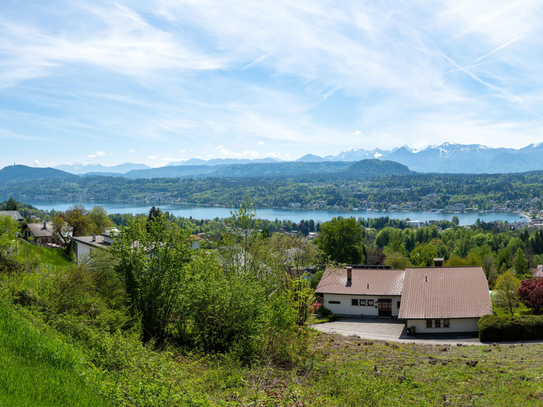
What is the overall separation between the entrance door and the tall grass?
2408 cm

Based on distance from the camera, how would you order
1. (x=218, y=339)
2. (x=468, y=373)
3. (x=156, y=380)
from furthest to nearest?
(x=468, y=373), (x=218, y=339), (x=156, y=380)

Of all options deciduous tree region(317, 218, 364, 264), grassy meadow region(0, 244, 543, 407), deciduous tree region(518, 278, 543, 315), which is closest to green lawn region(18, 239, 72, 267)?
grassy meadow region(0, 244, 543, 407)

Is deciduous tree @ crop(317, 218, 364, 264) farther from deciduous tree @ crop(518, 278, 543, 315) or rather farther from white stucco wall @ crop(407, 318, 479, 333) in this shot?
white stucco wall @ crop(407, 318, 479, 333)

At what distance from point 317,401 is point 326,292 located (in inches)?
821

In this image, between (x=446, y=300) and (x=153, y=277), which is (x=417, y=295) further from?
(x=153, y=277)

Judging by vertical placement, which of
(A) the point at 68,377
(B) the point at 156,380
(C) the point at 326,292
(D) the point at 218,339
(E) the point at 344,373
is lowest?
(C) the point at 326,292

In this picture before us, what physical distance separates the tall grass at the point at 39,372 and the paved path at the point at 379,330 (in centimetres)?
1615

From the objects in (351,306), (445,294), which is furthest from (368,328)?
(445,294)

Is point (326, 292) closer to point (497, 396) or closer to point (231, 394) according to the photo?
point (497, 396)

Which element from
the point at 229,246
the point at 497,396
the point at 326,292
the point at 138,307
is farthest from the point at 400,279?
the point at 138,307

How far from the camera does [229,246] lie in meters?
16.8

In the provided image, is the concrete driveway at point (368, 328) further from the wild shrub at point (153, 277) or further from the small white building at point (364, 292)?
the wild shrub at point (153, 277)

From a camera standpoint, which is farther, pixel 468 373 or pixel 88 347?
pixel 468 373

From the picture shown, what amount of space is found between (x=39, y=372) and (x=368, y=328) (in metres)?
21.1
